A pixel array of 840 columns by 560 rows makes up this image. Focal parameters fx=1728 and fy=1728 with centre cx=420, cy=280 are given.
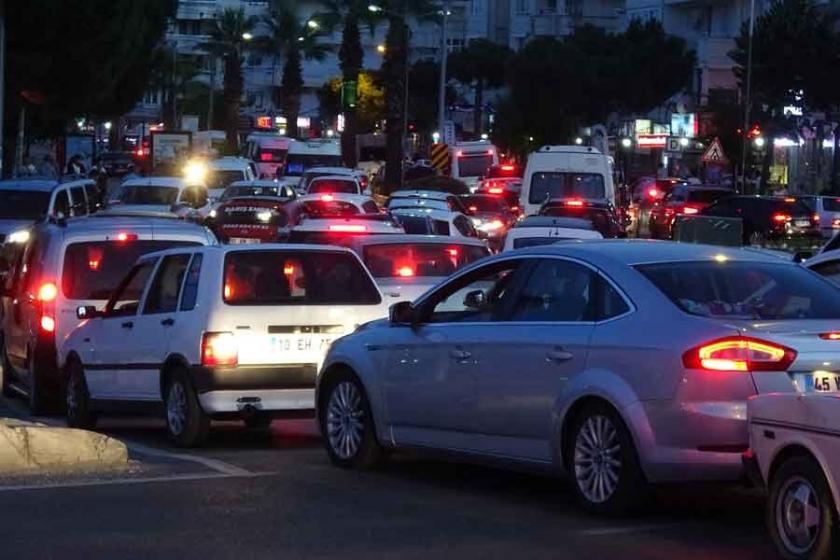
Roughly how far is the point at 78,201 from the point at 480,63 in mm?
60994

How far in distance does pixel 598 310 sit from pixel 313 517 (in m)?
2.00

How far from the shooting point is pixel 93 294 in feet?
52.9

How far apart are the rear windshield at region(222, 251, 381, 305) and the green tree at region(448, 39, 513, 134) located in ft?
245

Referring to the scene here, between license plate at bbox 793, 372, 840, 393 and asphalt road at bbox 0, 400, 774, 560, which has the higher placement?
license plate at bbox 793, 372, 840, 393

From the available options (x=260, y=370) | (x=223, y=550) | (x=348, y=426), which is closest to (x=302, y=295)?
(x=260, y=370)

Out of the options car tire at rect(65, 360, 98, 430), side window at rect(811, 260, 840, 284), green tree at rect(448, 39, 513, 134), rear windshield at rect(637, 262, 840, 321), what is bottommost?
car tire at rect(65, 360, 98, 430)

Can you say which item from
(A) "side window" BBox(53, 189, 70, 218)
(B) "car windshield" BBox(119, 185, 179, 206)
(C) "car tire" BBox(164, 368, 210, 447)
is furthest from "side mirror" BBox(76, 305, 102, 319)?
(B) "car windshield" BBox(119, 185, 179, 206)

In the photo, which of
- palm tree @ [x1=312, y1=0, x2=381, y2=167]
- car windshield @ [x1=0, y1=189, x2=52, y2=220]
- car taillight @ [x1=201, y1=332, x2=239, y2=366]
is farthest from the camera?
palm tree @ [x1=312, y1=0, x2=381, y2=167]

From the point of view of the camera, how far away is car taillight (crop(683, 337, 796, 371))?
909 centimetres

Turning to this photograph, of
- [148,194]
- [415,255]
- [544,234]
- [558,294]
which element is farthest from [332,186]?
[558,294]

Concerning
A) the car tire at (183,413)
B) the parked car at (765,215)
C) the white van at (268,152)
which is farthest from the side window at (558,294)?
the white van at (268,152)

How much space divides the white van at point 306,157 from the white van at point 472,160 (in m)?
6.88

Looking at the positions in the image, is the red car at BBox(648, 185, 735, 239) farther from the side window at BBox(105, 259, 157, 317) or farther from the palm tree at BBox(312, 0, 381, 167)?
the side window at BBox(105, 259, 157, 317)

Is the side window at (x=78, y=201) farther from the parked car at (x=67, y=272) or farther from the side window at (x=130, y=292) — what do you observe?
the side window at (x=130, y=292)
